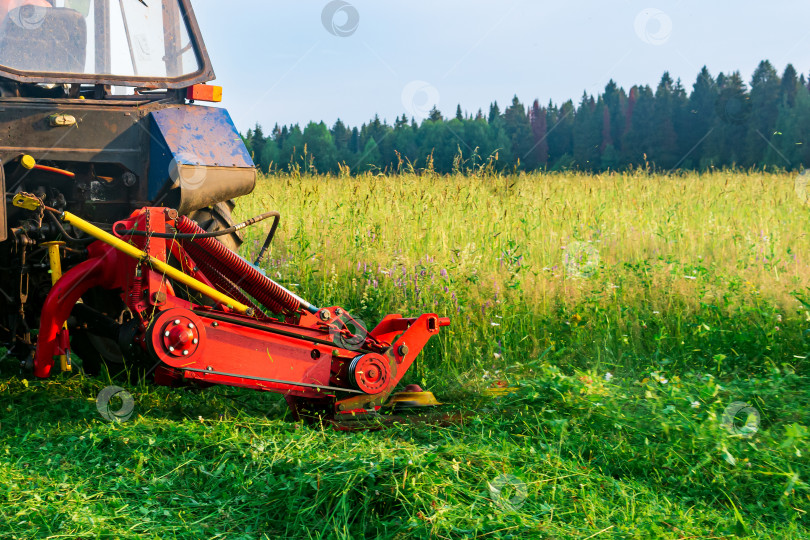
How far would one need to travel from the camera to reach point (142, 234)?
9.46ft

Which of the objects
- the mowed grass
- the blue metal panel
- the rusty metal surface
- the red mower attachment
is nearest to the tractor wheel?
the rusty metal surface

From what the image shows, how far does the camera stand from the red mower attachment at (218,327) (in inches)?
111

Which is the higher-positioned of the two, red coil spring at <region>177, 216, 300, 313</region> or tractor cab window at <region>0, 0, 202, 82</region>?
tractor cab window at <region>0, 0, 202, 82</region>

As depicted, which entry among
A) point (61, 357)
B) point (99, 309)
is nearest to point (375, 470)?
point (61, 357)

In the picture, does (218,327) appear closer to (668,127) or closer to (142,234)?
(142,234)

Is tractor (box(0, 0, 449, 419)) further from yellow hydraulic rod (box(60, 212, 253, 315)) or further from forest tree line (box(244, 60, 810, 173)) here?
forest tree line (box(244, 60, 810, 173))

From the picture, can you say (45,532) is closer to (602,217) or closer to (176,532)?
(176,532)

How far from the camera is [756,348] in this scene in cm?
415

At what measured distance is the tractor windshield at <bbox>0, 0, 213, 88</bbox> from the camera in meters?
3.66

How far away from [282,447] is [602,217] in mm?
5062

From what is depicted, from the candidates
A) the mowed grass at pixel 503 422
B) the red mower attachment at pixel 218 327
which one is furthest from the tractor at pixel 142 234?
the mowed grass at pixel 503 422

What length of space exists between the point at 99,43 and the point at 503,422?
9.68 ft

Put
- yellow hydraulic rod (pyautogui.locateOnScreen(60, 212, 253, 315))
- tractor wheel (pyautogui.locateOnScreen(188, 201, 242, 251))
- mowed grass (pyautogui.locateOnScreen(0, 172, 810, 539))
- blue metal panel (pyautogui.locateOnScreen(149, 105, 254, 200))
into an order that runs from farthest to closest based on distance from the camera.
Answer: tractor wheel (pyautogui.locateOnScreen(188, 201, 242, 251)) → blue metal panel (pyautogui.locateOnScreen(149, 105, 254, 200)) → yellow hydraulic rod (pyautogui.locateOnScreen(60, 212, 253, 315)) → mowed grass (pyautogui.locateOnScreen(0, 172, 810, 539))

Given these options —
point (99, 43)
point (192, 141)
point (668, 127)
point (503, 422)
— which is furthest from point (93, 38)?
point (668, 127)
